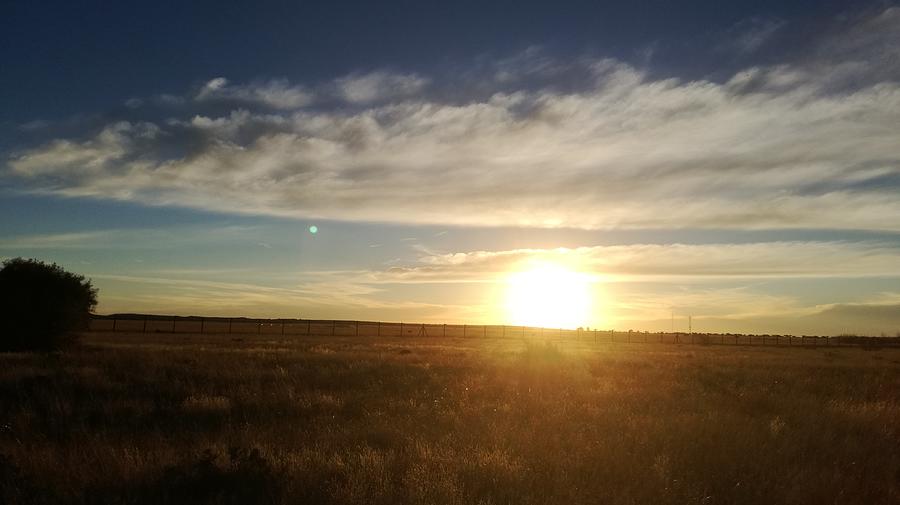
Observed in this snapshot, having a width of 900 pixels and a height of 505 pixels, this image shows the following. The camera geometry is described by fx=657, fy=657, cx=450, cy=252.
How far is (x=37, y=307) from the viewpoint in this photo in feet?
113

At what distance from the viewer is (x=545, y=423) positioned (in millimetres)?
11578

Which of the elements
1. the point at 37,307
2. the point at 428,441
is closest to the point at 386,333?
the point at 37,307

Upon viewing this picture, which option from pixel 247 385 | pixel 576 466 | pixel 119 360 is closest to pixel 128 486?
pixel 576 466

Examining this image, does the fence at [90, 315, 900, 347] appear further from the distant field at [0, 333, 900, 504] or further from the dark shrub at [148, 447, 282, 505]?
the dark shrub at [148, 447, 282, 505]

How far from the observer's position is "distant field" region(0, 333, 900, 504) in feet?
24.6

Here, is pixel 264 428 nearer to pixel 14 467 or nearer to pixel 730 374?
pixel 14 467

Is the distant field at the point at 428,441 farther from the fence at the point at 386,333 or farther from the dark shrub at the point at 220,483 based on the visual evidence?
the fence at the point at 386,333

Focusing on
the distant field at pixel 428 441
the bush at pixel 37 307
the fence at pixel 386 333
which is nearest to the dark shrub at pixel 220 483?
the distant field at pixel 428 441

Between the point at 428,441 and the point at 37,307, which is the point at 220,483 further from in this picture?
the point at 37,307

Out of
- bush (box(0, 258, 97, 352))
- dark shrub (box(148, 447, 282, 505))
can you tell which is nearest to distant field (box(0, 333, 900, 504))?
dark shrub (box(148, 447, 282, 505))

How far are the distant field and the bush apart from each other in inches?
708

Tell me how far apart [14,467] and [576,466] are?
22.4ft

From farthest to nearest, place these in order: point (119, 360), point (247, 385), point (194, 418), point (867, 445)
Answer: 1. point (119, 360)
2. point (247, 385)
3. point (194, 418)
4. point (867, 445)

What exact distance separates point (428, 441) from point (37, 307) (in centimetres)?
3256
